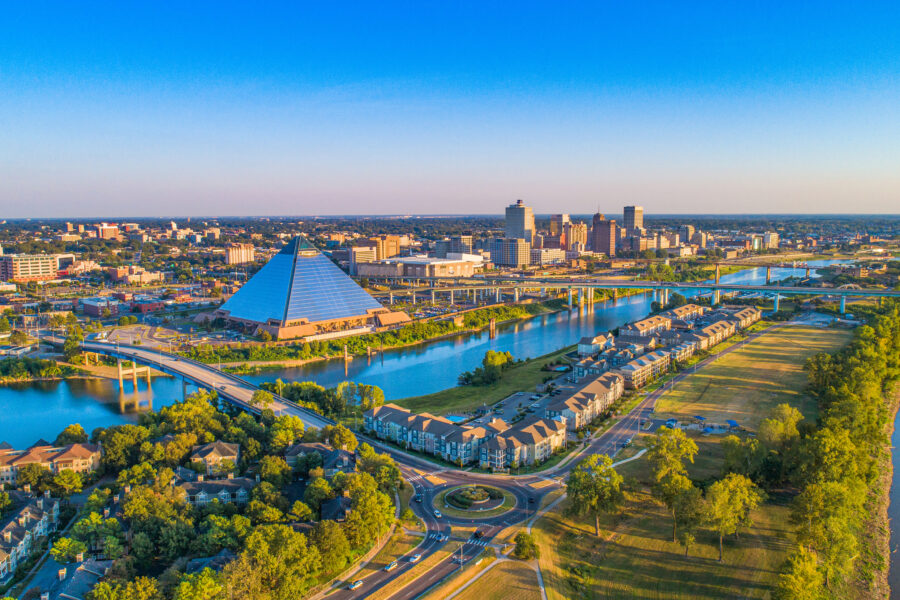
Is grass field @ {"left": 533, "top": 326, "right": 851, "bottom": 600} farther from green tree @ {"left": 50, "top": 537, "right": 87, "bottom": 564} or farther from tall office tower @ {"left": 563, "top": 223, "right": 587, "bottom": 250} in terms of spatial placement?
tall office tower @ {"left": 563, "top": 223, "right": 587, "bottom": 250}

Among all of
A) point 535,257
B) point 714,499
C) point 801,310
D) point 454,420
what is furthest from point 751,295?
point 714,499

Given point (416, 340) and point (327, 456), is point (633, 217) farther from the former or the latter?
point (327, 456)

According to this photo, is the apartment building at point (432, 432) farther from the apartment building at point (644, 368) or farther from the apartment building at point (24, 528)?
the apartment building at point (24, 528)

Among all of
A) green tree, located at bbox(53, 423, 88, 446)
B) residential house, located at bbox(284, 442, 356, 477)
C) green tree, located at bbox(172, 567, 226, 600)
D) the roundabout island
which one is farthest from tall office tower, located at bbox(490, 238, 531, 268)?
green tree, located at bbox(172, 567, 226, 600)

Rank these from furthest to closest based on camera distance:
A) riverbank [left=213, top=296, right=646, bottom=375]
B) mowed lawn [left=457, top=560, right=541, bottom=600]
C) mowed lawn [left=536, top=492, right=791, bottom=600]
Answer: riverbank [left=213, top=296, right=646, bottom=375] → mowed lawn [left=536, top=492, right=791, bottom=600] → mowed lawn [left=457, top=560, right=541, bottom=600]

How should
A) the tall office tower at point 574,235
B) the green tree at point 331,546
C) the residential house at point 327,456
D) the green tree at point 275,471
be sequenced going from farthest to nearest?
the tall office tower at point 574,235
the residential house at point 327,456
the green tree at point 275,471
the green tree at point 331,546

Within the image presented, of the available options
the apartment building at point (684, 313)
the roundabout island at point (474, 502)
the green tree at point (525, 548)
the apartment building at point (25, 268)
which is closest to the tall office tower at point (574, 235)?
the apartment building at point (684, 313)
